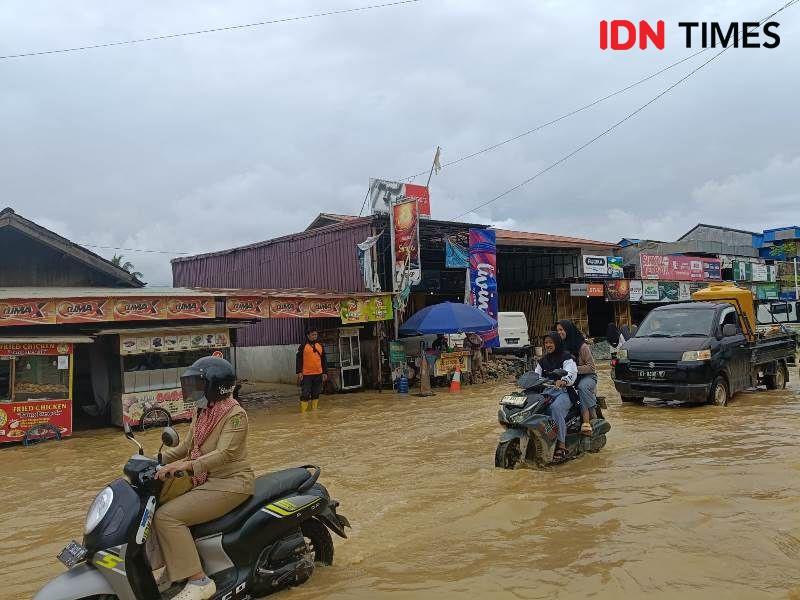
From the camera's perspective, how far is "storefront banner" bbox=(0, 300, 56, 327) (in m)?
10.1

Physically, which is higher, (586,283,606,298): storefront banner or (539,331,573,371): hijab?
(586,283,606,298): storefront banner

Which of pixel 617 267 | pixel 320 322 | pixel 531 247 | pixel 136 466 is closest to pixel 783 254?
pixel 617 267

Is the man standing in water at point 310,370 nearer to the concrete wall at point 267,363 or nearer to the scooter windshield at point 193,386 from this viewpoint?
the concrete wall at point 267,363

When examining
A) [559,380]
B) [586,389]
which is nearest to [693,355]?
[586,389]

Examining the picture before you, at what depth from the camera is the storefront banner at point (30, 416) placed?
1045cm

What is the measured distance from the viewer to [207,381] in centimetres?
371

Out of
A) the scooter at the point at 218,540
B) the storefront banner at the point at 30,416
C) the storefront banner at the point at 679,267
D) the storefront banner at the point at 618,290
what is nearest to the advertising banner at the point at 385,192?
the storefront banner at the point at 30,416

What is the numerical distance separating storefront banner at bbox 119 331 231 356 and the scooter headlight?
9414 mm

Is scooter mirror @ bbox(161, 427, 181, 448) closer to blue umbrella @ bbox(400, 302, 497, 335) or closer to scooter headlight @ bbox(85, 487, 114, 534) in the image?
scooter headlight @ bbox(85, 487, 114, 534)

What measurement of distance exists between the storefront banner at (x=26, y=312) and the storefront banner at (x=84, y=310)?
140 mm

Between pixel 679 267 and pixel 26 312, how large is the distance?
26.7 m

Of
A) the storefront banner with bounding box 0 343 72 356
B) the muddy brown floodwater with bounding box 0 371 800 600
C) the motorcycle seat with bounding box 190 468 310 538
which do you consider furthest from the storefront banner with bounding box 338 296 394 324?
the motorcycle seat with bounding box 190 468 310 538

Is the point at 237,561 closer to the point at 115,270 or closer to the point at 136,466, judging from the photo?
the point at 136,466

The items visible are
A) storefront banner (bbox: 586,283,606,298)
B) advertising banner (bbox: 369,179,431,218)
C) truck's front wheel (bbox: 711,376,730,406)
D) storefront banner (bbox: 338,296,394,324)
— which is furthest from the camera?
storefront banner (bbox: 586,283,606,298)
